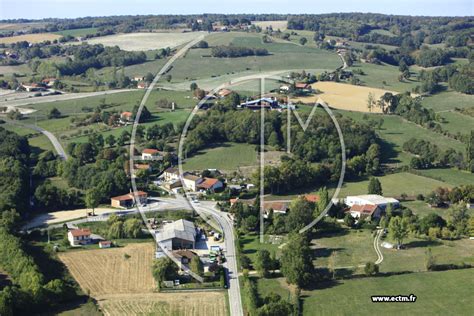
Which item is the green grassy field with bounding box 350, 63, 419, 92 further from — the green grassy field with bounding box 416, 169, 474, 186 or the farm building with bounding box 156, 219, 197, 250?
the farm building with bounding box 156, 219, 197, 250

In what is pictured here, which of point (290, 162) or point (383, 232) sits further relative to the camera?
point (290, 162)

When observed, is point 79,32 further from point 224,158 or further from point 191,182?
point 191,182

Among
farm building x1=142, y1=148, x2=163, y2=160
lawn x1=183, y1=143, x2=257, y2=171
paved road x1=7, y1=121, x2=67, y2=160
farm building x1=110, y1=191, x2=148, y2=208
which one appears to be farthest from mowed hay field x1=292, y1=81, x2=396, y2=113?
farm building x1=110, y1=191, x2=148, y2=208

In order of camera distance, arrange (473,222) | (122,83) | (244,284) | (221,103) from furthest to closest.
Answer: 1. (122,83)
2. (221,103)
3. (473,222)
4. (244,284)

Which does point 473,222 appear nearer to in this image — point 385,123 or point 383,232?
point 383,232

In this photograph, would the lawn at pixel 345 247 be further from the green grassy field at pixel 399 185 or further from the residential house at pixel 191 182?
the residential house at pixel 191 182

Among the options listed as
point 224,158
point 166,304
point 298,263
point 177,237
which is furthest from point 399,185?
point 166,304

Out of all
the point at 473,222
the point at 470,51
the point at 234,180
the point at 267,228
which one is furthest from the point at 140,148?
the point at 470,51
